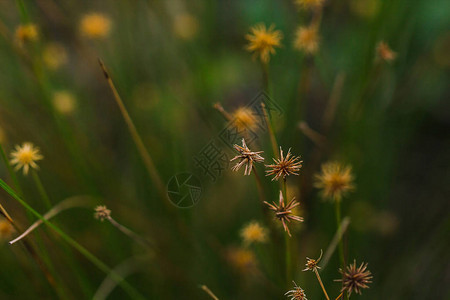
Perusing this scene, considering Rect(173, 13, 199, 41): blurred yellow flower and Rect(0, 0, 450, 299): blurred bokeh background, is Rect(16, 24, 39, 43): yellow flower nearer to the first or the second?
Rect(0, 0, 450, 299): blurred bokeh background

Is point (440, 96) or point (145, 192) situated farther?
point (440, 96)

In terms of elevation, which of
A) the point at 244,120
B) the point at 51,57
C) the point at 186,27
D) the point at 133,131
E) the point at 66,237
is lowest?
the point at 66,237

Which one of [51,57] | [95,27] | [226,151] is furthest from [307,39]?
[51,57]

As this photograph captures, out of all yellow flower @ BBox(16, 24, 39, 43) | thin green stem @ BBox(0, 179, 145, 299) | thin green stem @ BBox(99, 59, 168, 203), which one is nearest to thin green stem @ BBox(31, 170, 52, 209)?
thin green stem @ BBox(0, 179, 145, 299)

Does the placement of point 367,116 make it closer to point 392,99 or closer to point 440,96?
point 392,99

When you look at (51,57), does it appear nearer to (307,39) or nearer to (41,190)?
(41,190)

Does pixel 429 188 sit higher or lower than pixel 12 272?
higher

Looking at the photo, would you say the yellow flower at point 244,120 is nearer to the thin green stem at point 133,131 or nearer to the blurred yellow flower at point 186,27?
the thin green stem at point 133,131

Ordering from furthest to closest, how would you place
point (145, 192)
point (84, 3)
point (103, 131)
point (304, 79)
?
1. point (84, 3)
2. point (103, 131)
3. point (145, 192)
4. point (304, 79)

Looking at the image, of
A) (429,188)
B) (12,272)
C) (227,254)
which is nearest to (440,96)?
(429,188)
